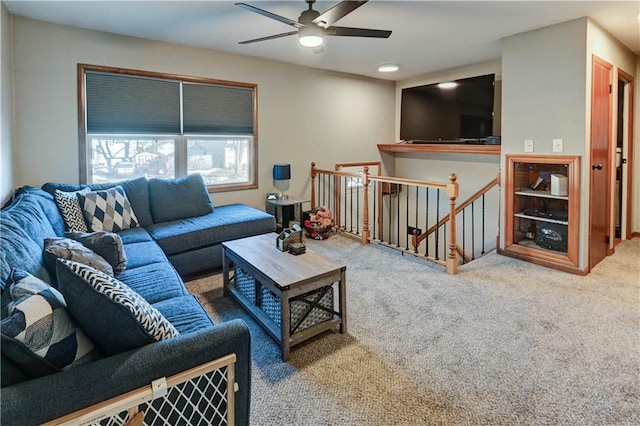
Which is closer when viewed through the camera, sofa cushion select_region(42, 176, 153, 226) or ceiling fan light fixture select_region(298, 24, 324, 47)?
ceiling fan light fixture select_region(298, 24, 324, 47)

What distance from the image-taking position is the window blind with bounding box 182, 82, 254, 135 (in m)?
4.27

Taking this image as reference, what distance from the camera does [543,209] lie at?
3873 mm

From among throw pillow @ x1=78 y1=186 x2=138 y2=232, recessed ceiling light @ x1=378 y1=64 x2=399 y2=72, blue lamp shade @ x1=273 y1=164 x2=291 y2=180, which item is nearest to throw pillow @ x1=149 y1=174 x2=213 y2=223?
throw pillow @ x1=78 y1=186 x2=138 y2=232

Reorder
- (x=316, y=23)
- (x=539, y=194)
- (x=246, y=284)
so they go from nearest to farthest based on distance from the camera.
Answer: (x=316, y=23), (x=246, y=284), (x=539, y=194)

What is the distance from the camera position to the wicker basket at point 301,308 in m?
2.30

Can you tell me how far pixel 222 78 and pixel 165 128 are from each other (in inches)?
37.3

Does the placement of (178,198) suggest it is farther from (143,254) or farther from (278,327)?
(278,327)

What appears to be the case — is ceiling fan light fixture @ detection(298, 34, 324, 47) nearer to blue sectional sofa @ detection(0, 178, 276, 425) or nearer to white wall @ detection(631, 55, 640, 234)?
blue sectional sofa @ detection(0, 178, 276, 425)

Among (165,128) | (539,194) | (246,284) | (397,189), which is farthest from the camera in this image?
(397,189)

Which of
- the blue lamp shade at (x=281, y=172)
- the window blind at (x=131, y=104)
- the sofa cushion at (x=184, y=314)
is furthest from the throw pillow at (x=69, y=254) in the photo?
the blue lamp shade at (x=281, y=172)

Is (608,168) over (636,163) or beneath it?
beneath

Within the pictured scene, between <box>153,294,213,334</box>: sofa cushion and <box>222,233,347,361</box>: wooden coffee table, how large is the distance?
0.47m

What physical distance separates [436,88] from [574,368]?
14.3 ft

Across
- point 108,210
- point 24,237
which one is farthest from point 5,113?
point 24,237
